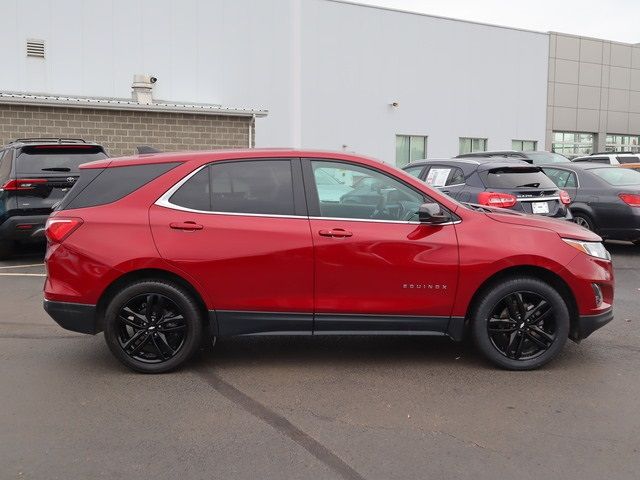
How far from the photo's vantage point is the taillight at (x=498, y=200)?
27.4 feet

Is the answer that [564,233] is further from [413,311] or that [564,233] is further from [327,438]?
[327,438]

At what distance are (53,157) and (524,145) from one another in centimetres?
2497

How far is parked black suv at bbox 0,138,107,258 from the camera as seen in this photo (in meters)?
9.26

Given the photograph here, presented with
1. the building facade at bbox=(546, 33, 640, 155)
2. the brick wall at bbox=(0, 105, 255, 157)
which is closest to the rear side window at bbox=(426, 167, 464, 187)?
the brick wall at bbox=(0, 105, 255, 157)

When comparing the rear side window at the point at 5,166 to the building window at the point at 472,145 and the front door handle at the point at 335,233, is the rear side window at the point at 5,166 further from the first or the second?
the building window at the point at 472,145

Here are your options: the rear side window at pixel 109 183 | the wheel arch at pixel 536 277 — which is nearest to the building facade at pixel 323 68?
the rear side window at pixel 109 183

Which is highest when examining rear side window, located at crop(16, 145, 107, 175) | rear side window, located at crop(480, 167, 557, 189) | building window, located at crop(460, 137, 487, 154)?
building window, located at crop(460, 137, 487, 154)

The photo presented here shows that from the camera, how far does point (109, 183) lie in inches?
190

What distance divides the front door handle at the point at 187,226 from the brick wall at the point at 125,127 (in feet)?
37.5

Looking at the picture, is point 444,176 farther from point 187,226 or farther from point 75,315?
point 75,315

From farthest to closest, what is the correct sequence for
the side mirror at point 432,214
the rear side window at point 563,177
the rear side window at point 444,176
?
the rear side window at point 563,177 < the rear side window at point 444,176 < the side mirror at point 432,214

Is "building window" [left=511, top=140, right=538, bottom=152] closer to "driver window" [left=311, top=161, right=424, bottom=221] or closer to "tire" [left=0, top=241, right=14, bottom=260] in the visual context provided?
"tire" [left=0, top=241, right=14, bottom=260]

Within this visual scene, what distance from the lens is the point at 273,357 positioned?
5.21m

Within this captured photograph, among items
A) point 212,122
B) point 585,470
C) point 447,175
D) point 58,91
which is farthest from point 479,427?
point 58,91
